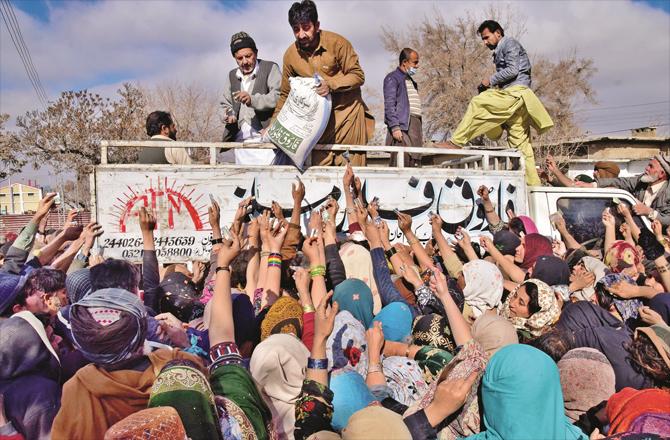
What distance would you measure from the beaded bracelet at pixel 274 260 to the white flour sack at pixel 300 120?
149 centimetres

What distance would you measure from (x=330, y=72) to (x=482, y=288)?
9.33ft

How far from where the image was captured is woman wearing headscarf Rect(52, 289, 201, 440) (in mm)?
2088

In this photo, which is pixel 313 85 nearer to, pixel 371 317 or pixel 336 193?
pixel 336 193

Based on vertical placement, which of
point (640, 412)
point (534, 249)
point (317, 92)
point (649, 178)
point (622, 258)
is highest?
point (317, 92)

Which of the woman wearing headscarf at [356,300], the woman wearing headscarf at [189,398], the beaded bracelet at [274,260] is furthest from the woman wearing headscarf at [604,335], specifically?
the woman wearing headscarf at [189,398]

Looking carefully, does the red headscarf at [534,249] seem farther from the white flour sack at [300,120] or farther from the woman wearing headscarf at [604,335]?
the white flour sack at [300,120]

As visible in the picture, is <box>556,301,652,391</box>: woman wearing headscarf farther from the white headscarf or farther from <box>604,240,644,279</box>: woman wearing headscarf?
<box>604,240,644,279</box>: woman wearing headscarf

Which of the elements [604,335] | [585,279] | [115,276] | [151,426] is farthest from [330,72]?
[151,426]

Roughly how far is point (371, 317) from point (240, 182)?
1975 millimetres

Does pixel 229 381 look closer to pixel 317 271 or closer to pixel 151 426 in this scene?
pixel 151 426

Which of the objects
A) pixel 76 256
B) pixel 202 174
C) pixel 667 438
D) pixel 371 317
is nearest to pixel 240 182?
pixel 202 174

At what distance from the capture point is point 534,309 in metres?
3.79

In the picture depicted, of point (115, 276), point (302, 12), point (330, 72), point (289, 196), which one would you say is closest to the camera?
point (115, 276)

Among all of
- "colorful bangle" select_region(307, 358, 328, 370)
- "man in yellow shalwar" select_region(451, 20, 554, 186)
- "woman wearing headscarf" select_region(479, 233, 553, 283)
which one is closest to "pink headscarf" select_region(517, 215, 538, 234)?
"woman wearing headscarf" select_region(479, 233, 553, 283)
